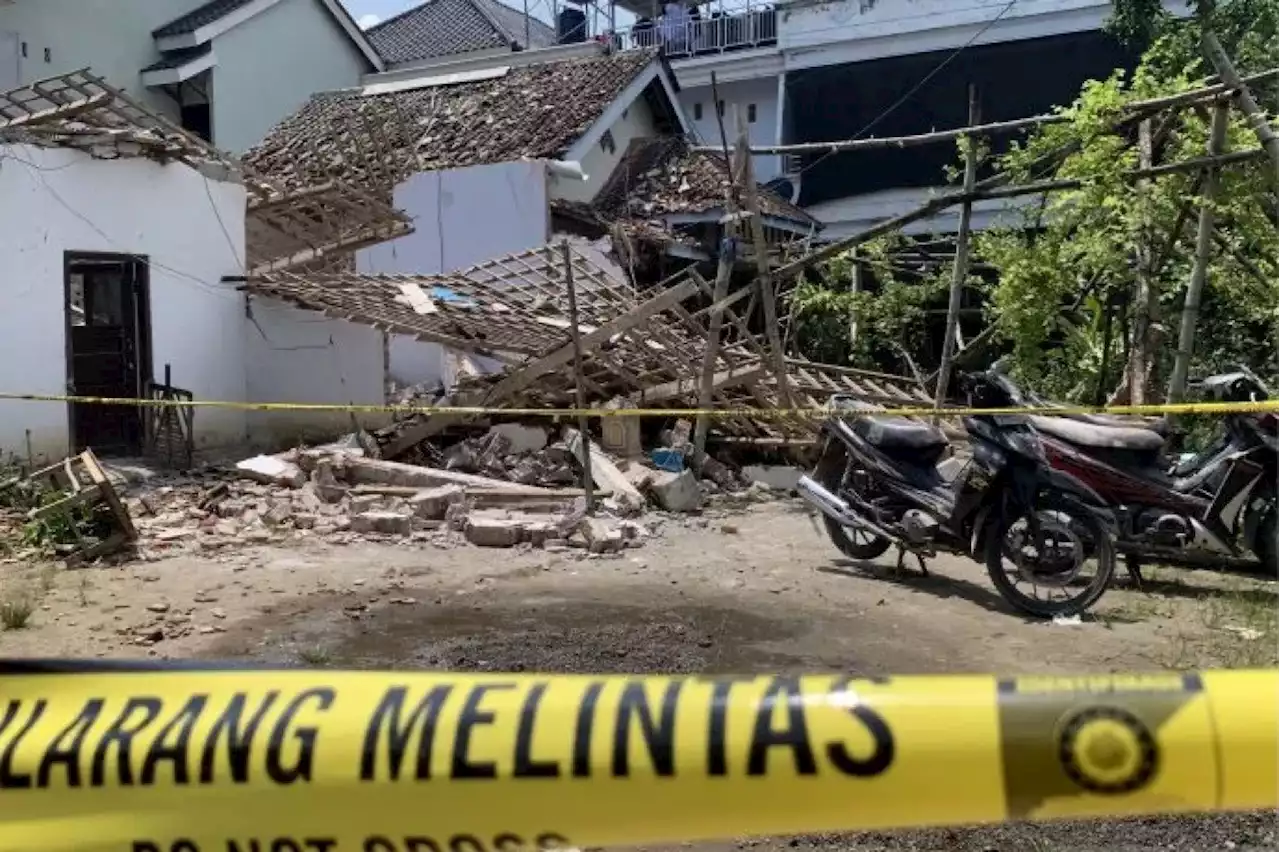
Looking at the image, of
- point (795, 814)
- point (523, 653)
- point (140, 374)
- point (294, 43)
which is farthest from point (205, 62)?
point (795, 814)

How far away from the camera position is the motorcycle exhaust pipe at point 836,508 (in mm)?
7305

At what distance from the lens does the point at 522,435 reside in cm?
1223

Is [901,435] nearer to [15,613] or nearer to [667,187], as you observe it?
[15,613]

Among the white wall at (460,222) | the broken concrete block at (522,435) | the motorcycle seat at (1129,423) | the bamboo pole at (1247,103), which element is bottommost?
the broken concrete block at (522,435)

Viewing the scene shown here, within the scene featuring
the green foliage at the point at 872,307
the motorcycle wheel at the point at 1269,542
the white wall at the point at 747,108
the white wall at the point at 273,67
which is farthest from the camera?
the white wall at the point at 747,108

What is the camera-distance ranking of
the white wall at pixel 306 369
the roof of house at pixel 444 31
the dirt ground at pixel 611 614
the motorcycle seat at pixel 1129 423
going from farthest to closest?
the roof of house at pixel 444 31 < the white wall at pixel 306 369 < the motorcycle seat at pixel 1129 423 < the dirt ground at pixel 611 614

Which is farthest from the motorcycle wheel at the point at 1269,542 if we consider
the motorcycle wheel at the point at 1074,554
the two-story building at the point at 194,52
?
the two-story building at the point at 194,52

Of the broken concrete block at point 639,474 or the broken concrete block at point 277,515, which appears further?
the broken concrete block at point 639,474

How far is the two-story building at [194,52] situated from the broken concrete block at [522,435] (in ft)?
39.7

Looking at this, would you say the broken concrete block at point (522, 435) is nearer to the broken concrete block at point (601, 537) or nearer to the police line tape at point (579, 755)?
the broken concrete block at point (601, 537)

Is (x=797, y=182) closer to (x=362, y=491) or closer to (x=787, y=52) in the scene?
(x=787, y=52)

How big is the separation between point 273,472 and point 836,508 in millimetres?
5855

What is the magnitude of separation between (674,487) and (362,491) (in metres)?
2.90

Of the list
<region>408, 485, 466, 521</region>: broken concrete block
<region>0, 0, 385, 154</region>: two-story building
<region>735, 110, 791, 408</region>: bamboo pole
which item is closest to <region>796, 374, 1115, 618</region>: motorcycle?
<region>735, 110, 791, 408</region>: bamboo pole
